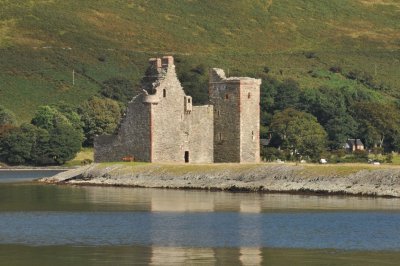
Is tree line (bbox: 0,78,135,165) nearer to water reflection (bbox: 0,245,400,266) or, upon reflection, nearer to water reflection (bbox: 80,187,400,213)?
water reflection (bbox: 80,187,400,213)

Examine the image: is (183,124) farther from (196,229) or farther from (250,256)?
(250,256)

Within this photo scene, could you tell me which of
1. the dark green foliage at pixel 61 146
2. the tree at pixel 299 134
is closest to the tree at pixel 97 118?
the dark green foliage at pixel 61 146

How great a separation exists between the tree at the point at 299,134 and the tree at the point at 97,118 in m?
20.3

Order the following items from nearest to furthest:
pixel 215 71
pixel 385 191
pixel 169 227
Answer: pixel 169 227 → pixel 385 191 → pixel 215 71

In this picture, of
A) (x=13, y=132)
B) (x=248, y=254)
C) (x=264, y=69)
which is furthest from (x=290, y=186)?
(x=264, y=69)

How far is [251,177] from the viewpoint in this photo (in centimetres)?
7525

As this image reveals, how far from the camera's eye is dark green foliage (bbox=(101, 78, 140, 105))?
153 meters

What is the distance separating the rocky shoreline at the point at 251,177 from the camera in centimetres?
6894

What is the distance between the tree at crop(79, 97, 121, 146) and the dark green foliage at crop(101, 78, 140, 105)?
13.6 m

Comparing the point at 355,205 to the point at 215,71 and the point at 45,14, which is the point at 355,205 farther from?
the point at 45,14

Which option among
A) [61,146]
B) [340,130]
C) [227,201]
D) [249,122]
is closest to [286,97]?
[340,130]

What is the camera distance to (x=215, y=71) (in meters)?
90.2

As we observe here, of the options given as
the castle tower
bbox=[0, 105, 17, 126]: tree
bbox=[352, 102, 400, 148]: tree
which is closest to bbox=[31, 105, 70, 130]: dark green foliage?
bbox=[0, 105, 17, 126]: tree

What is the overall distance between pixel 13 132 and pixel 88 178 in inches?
1452
